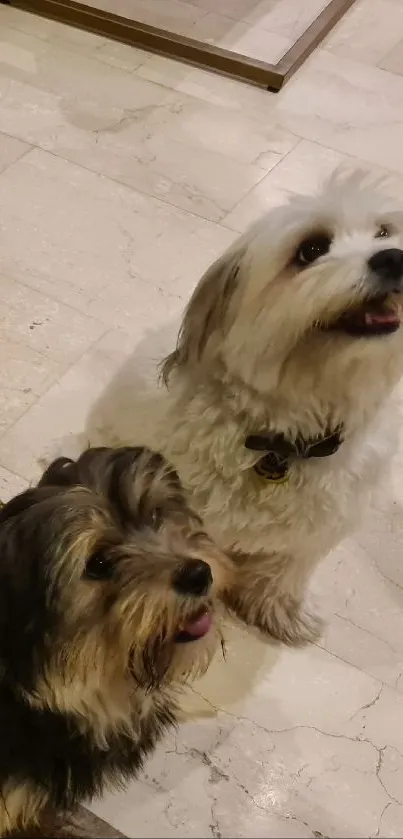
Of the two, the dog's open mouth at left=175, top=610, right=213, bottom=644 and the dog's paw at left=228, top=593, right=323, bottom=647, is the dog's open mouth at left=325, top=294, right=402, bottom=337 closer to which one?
the dog's open mouth at left=175, top=610, right=213, bottom=644

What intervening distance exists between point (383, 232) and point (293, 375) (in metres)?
0.27

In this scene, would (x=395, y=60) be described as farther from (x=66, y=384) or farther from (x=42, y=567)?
(x=42, y=567)

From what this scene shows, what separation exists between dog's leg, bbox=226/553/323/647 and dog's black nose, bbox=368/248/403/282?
0.66 metres

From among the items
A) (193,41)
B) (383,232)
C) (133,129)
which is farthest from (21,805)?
(193,41)

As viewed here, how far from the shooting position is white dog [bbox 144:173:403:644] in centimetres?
110

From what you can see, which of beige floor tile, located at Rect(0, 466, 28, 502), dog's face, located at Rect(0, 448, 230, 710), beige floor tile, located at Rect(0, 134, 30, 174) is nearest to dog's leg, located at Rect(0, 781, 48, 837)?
dog's face, located at Rect(0, 448, 230, 710)

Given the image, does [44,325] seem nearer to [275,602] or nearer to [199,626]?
[275,602]

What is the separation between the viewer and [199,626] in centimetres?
110

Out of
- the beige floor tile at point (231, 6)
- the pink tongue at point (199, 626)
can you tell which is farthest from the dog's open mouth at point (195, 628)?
the beige floor tile at point (231, 6)

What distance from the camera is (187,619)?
105 centimetres

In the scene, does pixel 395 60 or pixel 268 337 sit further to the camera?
pixel 395 60

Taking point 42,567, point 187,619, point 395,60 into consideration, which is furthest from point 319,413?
point 395,60

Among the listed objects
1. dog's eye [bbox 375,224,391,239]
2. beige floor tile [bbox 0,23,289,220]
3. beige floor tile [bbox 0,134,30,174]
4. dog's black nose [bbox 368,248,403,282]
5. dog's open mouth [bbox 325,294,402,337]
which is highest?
dog's black nose [bbox 368,248,403,282]

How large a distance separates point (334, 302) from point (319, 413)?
196 millimetres
